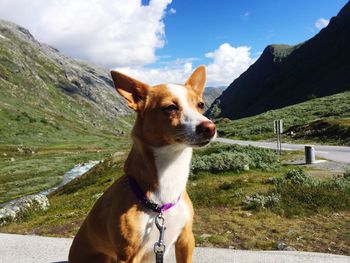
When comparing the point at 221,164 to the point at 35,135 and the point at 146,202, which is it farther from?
the point at 35,135

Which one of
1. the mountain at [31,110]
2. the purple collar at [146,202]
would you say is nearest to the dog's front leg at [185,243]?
the purple collar at [146,202]

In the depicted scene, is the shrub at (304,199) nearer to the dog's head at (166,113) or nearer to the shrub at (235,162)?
the shrub at (235,162)

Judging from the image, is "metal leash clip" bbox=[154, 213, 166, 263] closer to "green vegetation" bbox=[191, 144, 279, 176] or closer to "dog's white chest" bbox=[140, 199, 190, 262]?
"dog's white chest" bbox=[140, 199, 190, 262]

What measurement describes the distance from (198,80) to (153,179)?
55.8 inches

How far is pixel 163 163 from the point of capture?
16.0ft

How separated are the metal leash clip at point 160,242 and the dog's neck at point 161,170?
20 centimetres

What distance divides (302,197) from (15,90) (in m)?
162

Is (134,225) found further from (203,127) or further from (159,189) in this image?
(203,127)

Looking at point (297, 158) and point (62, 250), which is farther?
point (297, 158)

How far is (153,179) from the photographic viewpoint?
494 cm

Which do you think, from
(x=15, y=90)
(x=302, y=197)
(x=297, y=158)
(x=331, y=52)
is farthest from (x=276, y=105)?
(x=302, y=197)

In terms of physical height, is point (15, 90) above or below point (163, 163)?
above

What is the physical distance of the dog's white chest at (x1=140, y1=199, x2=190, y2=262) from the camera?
4.94 m

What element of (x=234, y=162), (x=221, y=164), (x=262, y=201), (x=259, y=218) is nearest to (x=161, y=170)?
(x=259, y=218)
